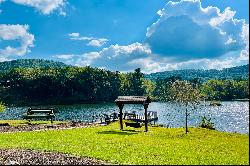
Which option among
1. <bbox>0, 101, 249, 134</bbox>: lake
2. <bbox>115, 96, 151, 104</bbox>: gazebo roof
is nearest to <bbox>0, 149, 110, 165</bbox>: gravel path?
<bbox>115, 96, 151, 104</bbox>: gazebo roof

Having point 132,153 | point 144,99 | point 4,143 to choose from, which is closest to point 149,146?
point 132,153

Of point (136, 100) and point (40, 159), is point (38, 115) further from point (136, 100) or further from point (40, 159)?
point (40, 159)

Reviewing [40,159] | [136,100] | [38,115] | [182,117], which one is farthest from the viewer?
[182,117]

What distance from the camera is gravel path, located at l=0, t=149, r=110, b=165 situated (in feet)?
84.5

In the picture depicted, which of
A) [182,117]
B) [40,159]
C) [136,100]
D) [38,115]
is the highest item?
[136,100]

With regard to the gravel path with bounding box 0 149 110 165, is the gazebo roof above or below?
above

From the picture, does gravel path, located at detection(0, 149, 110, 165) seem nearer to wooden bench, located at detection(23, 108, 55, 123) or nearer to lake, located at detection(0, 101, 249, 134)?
wooden bench, located at detection(23, 108, 55, 123)

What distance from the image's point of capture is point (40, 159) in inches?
1069

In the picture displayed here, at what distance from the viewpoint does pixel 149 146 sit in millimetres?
33281

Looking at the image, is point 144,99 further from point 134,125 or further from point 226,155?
point 226,155

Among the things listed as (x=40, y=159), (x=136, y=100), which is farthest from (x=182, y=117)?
(x=40, y=159)

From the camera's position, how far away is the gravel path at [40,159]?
25766 millimetres

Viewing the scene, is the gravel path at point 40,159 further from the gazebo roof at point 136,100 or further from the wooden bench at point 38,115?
the wooden bench at point 38,115

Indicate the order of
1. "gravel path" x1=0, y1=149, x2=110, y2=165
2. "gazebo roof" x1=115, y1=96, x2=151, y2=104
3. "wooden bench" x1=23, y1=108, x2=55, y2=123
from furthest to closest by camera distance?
"wooden bench" x1=23, y1=108, x2=55, y2=123 → "gazebo roof" x1=115, y1=96, x2=151, y2=104 → "gravel path" x1=0, y1=149, x2=110, y2=165
